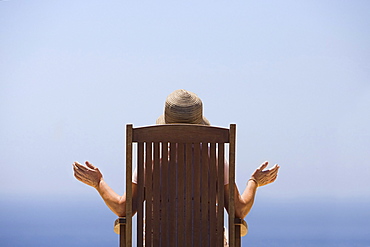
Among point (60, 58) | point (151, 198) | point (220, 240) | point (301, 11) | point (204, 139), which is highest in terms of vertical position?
point (301, 11)

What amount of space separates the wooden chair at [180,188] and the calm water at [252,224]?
4.72 metres

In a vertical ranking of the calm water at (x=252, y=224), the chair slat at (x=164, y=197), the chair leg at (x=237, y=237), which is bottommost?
the calm water at (x=252, y=224)

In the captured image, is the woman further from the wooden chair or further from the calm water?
the calm water

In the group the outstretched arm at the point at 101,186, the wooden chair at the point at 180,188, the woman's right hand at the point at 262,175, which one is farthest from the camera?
the woman's right hand at the point at 262,175

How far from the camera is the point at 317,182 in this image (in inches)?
294

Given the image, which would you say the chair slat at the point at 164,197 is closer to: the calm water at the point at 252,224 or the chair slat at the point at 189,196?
the chair slat at the point at 189,196

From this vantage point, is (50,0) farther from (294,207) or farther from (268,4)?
(294,207)

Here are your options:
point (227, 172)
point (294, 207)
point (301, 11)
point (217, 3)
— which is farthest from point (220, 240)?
point (294, 207)

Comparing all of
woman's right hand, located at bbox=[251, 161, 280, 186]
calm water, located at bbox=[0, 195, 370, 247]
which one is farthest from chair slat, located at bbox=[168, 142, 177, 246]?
calm water, located at bbox=[0, 195, 370, 247]

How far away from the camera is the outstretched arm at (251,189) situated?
221cm

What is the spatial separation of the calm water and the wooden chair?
472cm

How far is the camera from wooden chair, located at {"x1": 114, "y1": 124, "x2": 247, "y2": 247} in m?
2.10

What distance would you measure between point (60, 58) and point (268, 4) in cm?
236

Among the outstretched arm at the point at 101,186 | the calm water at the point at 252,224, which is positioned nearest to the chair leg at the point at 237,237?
the outstretched arm at the point at 101,186
